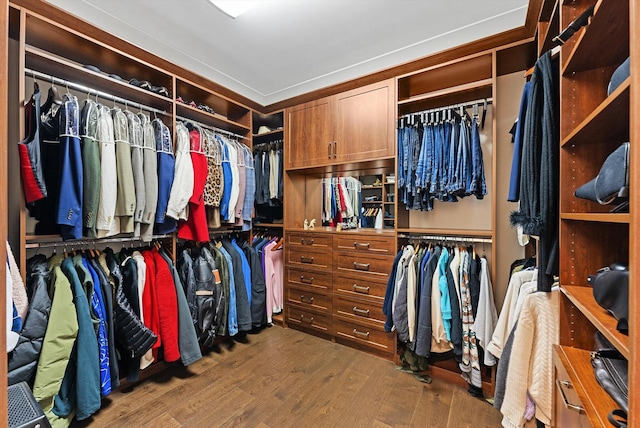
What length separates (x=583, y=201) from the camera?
105cm

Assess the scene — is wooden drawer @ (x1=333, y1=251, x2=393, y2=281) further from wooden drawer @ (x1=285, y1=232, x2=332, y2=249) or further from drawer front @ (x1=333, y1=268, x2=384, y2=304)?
wooden drawer @ (x1=285, y1=232, x2=332, y2=249)

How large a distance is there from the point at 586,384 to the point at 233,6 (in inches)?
102

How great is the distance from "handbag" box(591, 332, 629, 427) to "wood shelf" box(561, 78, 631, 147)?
0.72 m

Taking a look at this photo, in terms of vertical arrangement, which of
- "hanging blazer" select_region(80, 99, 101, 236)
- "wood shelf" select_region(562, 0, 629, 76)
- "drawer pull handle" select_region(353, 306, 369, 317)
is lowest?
"drawer pull handle" select_region(353, 306, 369, 317)

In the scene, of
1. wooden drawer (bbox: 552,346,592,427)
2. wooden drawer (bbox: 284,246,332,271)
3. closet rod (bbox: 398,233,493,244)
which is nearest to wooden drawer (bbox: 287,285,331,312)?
wooden drawer (bbox: 284,246,332,271)

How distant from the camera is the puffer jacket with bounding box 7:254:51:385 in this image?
51.7 inches

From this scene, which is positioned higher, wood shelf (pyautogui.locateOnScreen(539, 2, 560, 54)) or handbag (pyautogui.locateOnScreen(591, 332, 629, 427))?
wood shelf (pyautogui.locateOnScreen(539, 2, 560, 54))

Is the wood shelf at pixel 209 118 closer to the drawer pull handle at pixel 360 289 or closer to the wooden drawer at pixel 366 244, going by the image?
the wooden drawer at pixel 366 244

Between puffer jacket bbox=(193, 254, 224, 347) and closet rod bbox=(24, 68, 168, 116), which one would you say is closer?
closet rod bbox=(24, 68, 168, 116)

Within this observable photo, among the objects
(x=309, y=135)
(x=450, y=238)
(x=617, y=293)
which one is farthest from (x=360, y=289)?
(x=617, y=293)

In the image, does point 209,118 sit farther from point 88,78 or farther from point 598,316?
point 598,316

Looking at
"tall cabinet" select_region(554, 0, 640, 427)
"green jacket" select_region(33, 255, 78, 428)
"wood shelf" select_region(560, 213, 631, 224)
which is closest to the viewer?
"wood shelf" select_region(560, 213, 631, 224)

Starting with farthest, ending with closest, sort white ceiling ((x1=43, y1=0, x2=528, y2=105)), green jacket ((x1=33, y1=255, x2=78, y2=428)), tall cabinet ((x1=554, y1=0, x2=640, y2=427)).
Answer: white ceiling ((x1=43, y1=0, x2=528, y2=105))
green jacket ((x1=33, y1=255, x2=78, y2=428))
tall cabinet ((x1=554, y1=0, x2=640, y2=427))

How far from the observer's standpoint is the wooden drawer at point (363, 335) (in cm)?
221
